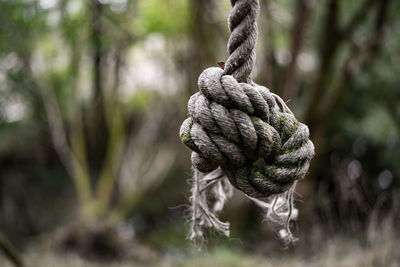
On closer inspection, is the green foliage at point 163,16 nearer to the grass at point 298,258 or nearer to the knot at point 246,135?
the grass at point 298,258

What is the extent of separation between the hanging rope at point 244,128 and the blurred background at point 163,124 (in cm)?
232

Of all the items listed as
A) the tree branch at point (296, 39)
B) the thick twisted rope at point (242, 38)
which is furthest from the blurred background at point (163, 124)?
the thick twisted rope at point (242, 38)

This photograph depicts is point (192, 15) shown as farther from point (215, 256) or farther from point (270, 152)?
point (270, 152)

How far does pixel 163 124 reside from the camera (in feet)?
22.6

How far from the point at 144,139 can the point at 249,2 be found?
5.97 meters

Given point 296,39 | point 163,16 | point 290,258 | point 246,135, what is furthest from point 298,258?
point 246,135

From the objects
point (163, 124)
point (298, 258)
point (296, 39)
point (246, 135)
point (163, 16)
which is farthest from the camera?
point (163, 124)

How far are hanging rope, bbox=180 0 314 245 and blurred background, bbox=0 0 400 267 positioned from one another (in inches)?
91.5

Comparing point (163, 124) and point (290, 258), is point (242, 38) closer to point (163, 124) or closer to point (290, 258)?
point (290, 258)

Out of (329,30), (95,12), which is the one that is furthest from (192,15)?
(329,30)

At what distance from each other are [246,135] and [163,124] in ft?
20.1

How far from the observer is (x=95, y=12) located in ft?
13.3

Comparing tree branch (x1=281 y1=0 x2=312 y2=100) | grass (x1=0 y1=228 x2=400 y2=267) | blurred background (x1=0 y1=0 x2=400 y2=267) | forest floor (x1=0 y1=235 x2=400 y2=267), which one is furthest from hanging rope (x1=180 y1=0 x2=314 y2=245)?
tree branch (x1=281 y1=0 x2=312 y2=100)

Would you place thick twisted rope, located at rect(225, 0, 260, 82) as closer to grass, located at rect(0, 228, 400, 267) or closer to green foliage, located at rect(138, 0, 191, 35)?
grass, located at rect(0, 228, 400, 267)
